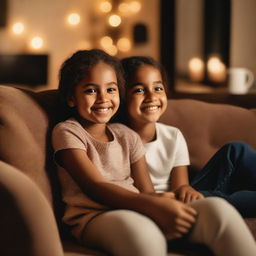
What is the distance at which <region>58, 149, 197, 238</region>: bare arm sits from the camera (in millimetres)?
1077

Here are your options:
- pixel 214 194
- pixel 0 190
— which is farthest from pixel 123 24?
pixel 0 190

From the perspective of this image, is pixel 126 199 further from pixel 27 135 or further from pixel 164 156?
pixel 164 156

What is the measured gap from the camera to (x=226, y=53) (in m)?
3.91

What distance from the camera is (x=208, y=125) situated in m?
1.77

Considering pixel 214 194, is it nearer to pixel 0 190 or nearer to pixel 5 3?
pixel 0 190

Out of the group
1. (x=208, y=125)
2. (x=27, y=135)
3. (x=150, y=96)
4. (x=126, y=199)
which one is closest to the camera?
(x=126, y=199)

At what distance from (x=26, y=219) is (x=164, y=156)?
679mm

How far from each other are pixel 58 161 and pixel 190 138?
0.61 metres

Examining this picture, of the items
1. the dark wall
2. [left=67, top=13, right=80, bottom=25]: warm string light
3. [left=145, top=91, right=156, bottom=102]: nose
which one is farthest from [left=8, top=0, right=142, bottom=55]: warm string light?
[left=145, top=91, right=156, bottom=102]: nose

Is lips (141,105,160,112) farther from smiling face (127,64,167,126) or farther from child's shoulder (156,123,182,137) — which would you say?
child's shoulder (156,123,182,137)

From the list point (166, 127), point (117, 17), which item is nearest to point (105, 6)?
point (117, 17)

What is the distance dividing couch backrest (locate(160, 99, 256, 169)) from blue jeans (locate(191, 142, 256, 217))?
0.17 meters

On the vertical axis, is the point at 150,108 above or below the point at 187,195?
above

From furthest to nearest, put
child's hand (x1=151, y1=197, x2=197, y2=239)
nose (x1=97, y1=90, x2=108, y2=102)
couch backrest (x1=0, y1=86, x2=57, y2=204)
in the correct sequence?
nose (x1=97, y1=90, x2=108, y2=102), couch backrest (x1=0, y1=86, x2=57, y2=204), child's hand (x1=151, y1=197, x2=197, y2=239)
